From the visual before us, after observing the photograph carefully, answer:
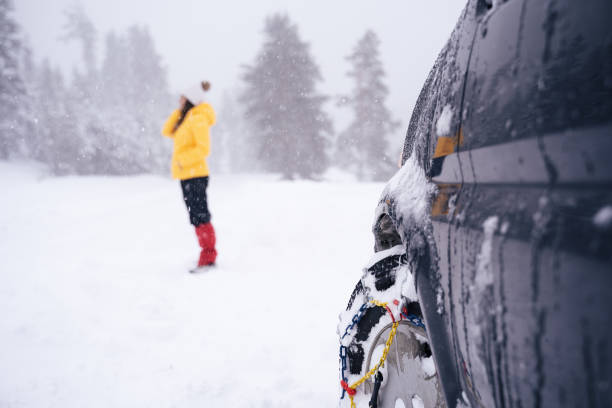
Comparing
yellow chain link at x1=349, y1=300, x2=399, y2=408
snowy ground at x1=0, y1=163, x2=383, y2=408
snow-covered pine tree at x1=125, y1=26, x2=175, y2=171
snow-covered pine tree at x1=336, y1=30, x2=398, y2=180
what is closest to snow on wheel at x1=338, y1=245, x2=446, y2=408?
yellow chain link at x1=349, y1=300, x2=399, y2=408

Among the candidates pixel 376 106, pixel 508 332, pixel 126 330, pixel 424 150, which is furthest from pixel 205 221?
pixel 376 106

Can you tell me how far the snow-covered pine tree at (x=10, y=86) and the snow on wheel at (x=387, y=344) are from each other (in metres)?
26.1

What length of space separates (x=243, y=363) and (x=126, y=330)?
4.15 feet

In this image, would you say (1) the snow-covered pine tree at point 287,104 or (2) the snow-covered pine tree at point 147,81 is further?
(2) the snow-covered pine tree at point 147,81

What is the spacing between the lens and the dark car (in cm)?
48

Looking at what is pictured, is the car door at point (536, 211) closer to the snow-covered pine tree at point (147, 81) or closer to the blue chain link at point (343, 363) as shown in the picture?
the blue chain link at point (343, 363)

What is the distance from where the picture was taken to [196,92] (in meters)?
4.10

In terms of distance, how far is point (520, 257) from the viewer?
1.91 ft

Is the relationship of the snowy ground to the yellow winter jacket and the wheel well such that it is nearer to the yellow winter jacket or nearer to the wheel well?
the wheel well

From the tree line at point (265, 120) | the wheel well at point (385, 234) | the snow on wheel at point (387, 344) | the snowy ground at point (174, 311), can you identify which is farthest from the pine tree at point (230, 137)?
the snow on wheel at point (387, 344)

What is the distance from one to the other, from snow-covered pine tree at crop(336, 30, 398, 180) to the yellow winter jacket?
61.9ft

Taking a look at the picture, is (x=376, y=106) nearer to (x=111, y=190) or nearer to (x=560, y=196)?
(x=111, y=190)

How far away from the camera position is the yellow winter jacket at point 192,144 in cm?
403

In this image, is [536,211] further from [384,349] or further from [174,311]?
[174,311]
